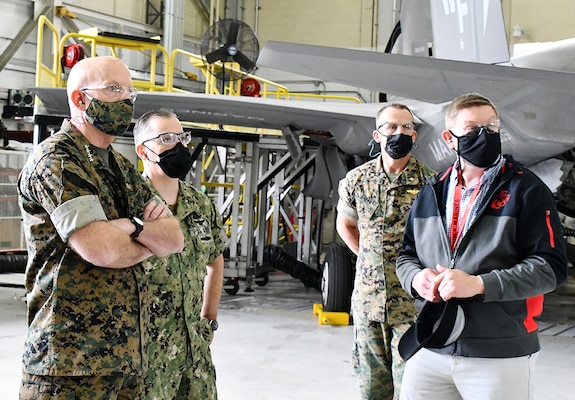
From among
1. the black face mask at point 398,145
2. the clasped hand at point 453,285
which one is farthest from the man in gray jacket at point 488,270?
the black face mask at point 398,145

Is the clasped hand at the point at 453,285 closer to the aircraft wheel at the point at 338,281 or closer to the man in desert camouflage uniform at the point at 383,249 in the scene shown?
the man in desert camouflage uniform at the point at 383,249

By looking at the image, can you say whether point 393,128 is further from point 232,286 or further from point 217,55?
point 217,55

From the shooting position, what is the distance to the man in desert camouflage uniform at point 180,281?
9.47ft

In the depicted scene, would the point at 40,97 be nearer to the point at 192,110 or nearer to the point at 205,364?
the point at 192,110

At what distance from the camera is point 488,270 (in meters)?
2.41

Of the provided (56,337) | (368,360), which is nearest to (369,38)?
(368,360)

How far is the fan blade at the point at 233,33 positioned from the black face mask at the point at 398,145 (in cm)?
754

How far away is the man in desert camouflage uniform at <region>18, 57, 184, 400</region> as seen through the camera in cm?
216

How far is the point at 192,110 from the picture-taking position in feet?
27.0

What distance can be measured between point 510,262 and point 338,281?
5.32 meters

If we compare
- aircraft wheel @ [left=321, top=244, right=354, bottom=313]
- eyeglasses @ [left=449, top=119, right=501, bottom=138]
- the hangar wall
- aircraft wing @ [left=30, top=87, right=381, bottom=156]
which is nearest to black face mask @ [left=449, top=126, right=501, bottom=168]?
eyeglasses @ [left=449, top=119, right=501, bottom=138]

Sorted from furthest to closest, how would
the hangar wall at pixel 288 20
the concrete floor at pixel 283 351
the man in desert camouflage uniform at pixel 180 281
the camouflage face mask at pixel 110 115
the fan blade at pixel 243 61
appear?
the hangar wall at pixel 288 20, the fan blade at pixel 243 61, the concrete floor at pixel 283 351, the man in desert camouflage uniform at pixel 180 281, the camouflage face mask at pixel 110 115

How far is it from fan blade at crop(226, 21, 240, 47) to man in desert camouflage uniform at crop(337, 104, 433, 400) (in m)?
7.38

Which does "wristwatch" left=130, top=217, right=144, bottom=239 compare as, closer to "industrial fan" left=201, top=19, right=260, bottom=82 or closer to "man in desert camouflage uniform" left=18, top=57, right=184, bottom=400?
"man in desert camouflage uniform" left=18, top=57, right=184, bottom=400
